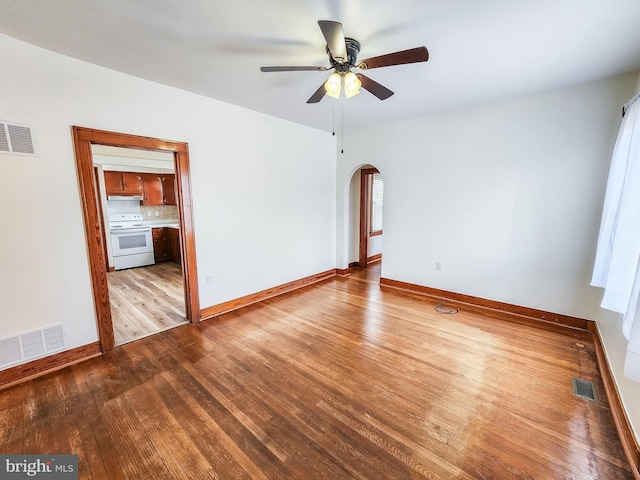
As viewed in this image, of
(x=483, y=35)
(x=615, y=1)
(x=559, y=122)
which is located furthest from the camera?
(x=559, y=122)

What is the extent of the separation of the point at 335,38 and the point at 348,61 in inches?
16.0

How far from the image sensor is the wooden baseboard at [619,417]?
146 centimetres

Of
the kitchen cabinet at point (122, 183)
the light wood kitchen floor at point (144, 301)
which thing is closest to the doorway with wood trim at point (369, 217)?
the light wood kitchen floor at point (144, 301)

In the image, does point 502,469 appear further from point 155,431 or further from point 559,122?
point 559,122

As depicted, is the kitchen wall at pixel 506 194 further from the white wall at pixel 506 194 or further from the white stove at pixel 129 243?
the white stove at pixel 129 243

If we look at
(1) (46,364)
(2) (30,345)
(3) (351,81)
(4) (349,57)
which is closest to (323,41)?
(4) (349,57)

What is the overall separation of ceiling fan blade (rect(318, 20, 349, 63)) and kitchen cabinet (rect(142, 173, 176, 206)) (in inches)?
244

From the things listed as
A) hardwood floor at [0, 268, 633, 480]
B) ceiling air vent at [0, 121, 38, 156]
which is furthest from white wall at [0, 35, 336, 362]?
hardwood floor at [0, 268, 633, 480]

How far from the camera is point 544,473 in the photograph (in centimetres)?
146

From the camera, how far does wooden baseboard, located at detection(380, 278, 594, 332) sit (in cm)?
309

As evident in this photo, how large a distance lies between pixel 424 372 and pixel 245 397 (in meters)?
1.53

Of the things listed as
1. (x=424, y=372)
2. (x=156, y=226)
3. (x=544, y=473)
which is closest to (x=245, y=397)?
(x=424, y=372)

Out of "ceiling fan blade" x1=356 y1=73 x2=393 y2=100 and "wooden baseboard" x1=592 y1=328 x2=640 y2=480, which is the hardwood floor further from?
"ceiling fan blade" x1=356 y1=73 x2=393 y2=100

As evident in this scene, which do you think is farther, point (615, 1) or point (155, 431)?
point (155, 431)
